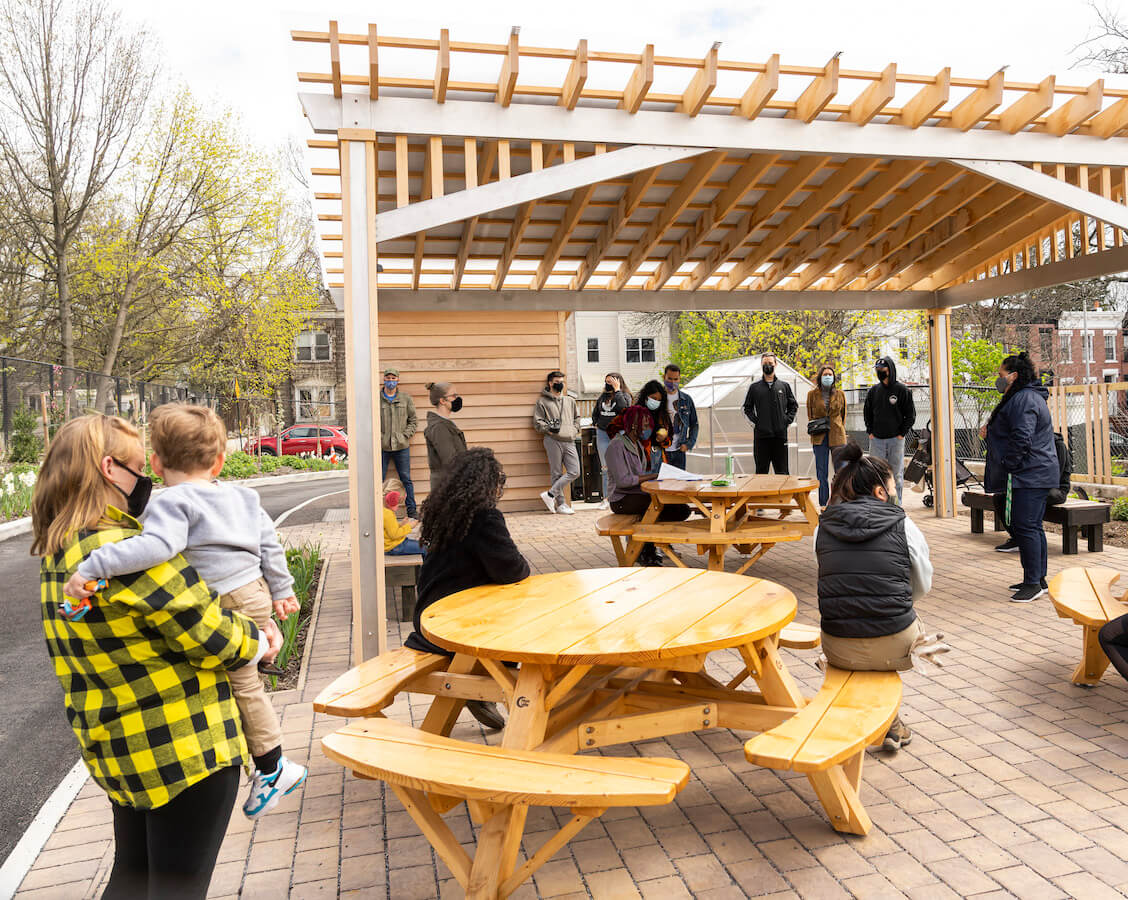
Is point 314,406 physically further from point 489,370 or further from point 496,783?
point 496,783

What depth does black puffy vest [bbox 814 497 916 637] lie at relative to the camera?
132 inches

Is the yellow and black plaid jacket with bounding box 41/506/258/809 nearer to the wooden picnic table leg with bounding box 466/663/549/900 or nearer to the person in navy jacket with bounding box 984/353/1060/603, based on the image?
the wooden picnic table leg with bounding box 466/663/549/900

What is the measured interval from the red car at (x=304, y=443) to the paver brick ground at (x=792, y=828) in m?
23.7

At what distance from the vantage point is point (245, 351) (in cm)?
2531

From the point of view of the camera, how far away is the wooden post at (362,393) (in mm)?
4840

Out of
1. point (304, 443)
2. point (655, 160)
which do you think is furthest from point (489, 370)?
point (304, 443)

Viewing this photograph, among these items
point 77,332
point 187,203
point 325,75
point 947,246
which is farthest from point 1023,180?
point 77,332

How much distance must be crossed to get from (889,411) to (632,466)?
168 inches

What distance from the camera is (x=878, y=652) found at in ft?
11.0

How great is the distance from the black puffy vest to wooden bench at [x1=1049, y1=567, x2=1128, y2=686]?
128 centimetres

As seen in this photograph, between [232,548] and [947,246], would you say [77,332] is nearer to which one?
[947,246]

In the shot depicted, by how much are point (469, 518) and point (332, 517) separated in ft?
33.4

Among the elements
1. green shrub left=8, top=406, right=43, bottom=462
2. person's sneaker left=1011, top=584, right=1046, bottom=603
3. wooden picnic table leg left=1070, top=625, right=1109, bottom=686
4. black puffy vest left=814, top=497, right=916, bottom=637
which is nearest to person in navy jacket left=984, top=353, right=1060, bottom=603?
person's sneaker left=1011, top=584, right=1046, bottom=603

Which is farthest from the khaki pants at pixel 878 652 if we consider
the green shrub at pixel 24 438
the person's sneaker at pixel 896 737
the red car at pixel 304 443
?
the red car at pixel 304 443
